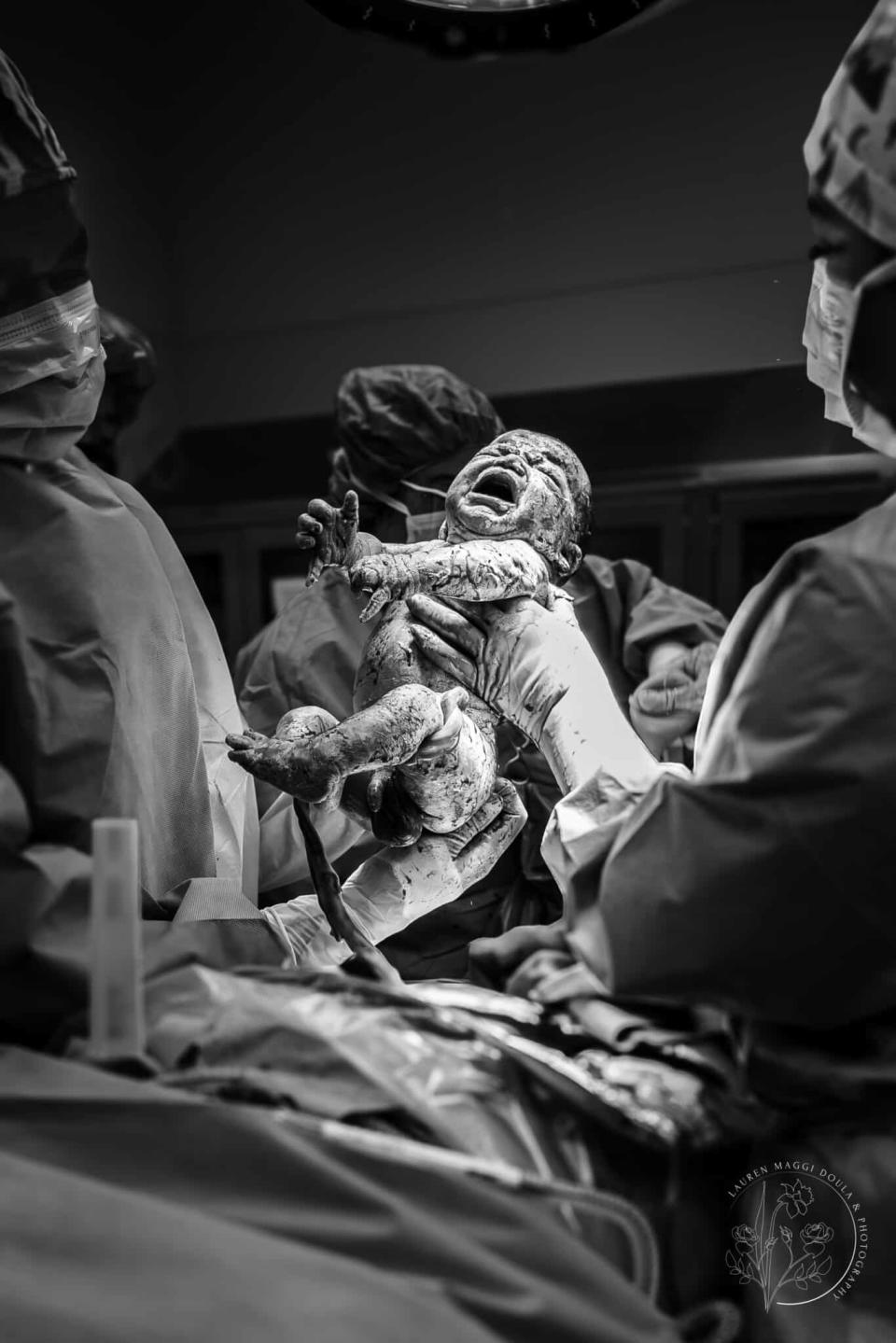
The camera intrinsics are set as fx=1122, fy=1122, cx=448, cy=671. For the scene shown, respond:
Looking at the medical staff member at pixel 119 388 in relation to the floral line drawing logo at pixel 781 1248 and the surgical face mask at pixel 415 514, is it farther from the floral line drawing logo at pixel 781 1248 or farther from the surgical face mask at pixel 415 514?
the floral line drawing logo at pixel 781 1248

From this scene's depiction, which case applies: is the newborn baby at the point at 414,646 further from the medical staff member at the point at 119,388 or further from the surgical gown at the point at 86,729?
the medical staff member at the point at 119,388

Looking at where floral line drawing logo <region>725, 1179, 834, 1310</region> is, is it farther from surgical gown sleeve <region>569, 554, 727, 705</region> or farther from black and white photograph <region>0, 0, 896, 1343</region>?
surgical gown sleeve <region>569, 554, 727, 705</region>

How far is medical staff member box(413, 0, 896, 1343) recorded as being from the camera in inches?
29.9

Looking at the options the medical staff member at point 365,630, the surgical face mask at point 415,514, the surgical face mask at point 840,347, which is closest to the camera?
the surgical face mask at point 840,347

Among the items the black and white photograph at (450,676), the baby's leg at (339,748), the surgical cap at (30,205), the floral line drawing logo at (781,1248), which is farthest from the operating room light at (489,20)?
the floral line drawing logo at (781,1248)

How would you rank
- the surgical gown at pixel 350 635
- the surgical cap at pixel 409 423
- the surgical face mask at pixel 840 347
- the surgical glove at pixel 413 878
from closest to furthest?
the surgical face mask at pixel 840 347
the surgical glove at pixel 413 878
the surgical cap at pixel 409 423
the surgical gown at pixel 350 635

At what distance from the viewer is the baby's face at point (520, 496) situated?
1.18 metres

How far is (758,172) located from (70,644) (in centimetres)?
97

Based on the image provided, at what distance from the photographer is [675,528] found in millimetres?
1711

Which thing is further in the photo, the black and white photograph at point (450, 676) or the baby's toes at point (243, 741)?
the baby's toes at point (243, 741)

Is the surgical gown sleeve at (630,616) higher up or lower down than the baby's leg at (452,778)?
lower down

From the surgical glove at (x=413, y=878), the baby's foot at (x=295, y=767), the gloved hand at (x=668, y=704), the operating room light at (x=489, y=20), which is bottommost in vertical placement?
the gloved hand at (x=668, y=704)

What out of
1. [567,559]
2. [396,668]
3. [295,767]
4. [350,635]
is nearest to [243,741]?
[295,767]

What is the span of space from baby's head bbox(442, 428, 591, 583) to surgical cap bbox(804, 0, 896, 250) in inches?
16.6
